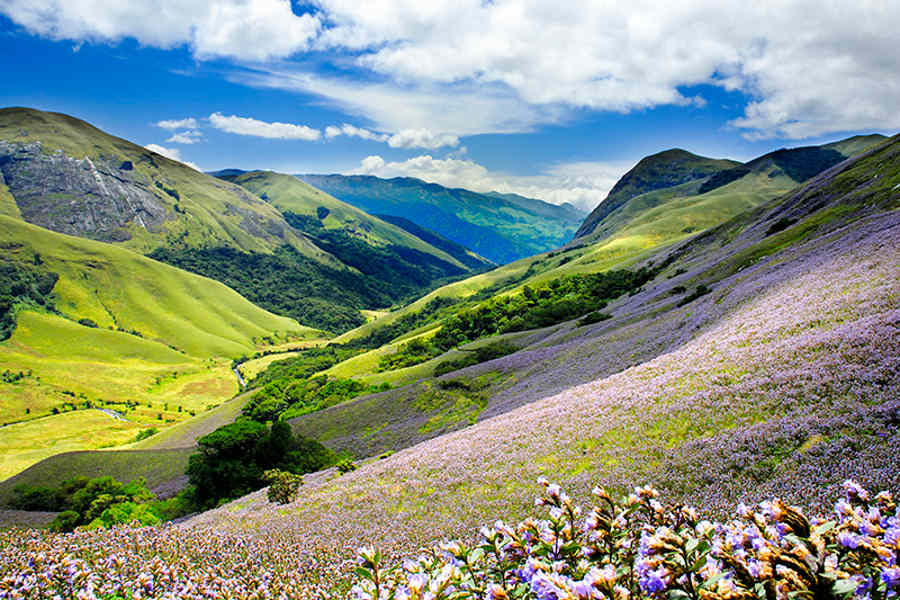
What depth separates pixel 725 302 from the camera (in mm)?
31172

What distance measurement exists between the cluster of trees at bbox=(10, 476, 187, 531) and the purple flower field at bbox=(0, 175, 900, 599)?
11073 mm

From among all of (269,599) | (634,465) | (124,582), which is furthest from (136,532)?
(634,465)

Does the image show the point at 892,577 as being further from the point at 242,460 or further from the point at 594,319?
the point at 594,319

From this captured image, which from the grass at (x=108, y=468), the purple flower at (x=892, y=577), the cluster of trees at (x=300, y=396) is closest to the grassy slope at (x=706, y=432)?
the purple flower at (x=892, y=577)

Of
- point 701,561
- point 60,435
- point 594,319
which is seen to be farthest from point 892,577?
point 60,435

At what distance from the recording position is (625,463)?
46.3 feet

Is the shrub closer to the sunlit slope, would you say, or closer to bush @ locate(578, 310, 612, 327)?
the sunlit slope

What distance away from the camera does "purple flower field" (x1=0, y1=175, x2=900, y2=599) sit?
1007 cm

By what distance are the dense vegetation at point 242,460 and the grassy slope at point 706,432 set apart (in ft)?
26.6

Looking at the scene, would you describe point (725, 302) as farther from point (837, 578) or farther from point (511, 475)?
point (837, 578)

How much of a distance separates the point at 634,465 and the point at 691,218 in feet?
634

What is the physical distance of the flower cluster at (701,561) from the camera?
9.55ft

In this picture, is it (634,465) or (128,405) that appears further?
(128,405)

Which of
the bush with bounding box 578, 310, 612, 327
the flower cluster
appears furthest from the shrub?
the bush with bounding box 578, 310, 612, 327
